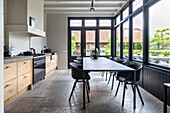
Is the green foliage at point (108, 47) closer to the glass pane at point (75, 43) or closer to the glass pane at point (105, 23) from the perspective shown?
the glass pane at point (105, 23)

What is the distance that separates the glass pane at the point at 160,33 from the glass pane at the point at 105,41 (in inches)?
171

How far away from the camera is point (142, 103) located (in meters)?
2.69

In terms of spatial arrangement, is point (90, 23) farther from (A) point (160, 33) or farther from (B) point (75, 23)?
(A) point (160, 33)

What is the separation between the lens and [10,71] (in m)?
2.68

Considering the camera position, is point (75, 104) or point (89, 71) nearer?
point (89, 71)

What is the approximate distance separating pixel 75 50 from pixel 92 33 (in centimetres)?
152

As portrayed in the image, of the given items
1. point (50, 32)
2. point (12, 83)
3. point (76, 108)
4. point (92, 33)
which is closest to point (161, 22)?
point (76, 108)

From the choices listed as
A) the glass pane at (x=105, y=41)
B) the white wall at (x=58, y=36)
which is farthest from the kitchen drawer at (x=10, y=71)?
the glass pane at (x=105, y=41)

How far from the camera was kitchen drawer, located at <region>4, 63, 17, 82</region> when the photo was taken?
8.23 ft

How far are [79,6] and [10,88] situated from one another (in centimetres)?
533

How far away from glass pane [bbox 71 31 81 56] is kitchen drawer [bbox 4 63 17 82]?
529cm

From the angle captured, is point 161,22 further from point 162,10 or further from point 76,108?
point 76,108

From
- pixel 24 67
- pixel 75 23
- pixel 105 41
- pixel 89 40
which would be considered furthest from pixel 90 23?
pixel 24 67

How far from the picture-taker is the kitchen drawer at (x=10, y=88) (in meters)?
2.50
